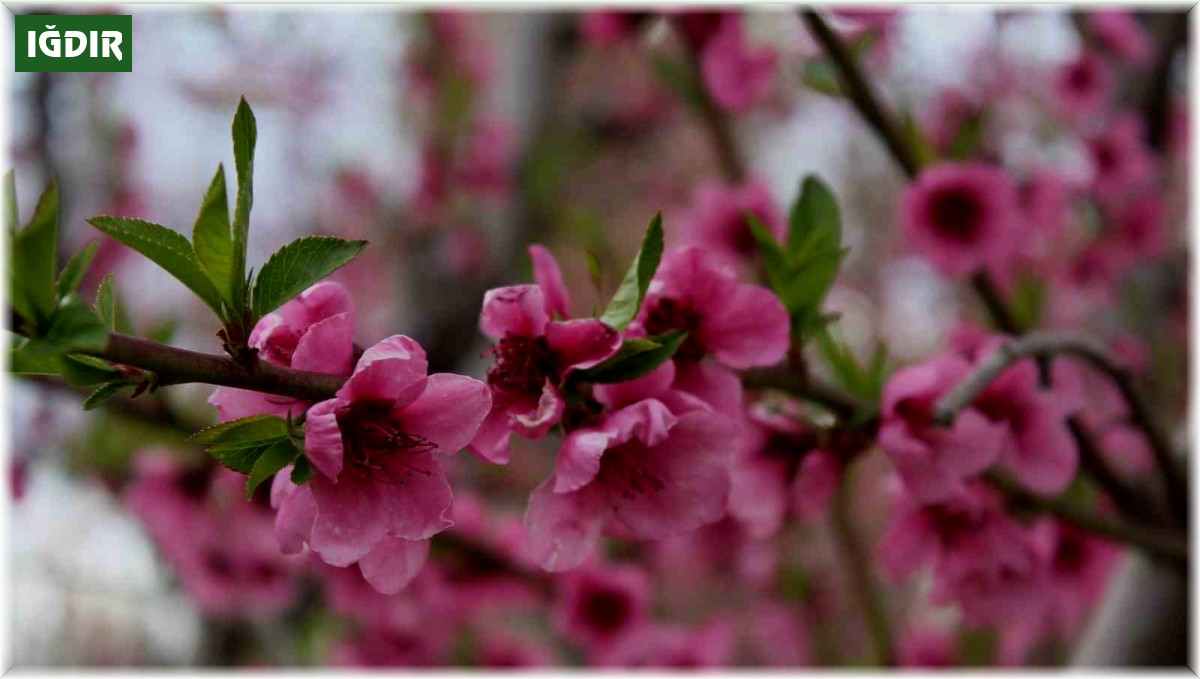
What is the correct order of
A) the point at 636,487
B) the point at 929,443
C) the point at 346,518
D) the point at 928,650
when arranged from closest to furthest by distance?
the point at 346,518 < the point at 636,487 < the point at 929,443 < the point at 928,650

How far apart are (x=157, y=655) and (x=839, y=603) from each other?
3.21 m

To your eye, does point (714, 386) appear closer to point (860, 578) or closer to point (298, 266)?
point (298, 266)

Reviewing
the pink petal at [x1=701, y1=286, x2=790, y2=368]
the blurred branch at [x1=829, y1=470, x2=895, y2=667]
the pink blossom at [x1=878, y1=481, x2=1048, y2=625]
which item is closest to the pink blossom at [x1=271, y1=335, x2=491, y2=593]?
the pink petal at [x1=701, y1=286, x2=790, y2=368]

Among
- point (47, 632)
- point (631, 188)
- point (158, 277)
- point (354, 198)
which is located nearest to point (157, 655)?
point (47, 632)

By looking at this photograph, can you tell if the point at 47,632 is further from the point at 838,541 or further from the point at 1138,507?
the point at 1138,507

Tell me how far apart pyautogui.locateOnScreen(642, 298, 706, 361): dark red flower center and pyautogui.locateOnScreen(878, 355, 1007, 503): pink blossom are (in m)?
0.19

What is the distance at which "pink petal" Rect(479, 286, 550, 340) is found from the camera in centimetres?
66

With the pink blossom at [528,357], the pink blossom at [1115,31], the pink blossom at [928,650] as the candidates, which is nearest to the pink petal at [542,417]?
the pink blossom at [528,357]

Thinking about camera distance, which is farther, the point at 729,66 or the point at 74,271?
the point at 729,66

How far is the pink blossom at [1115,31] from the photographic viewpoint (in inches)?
73.2

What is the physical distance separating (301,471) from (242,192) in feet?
0.55

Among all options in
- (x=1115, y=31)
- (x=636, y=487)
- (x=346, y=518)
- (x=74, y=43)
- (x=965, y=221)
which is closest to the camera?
(x=346, y=518)

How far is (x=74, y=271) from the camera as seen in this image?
1.73ft

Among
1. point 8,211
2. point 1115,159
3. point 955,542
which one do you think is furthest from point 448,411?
point 1115,159
